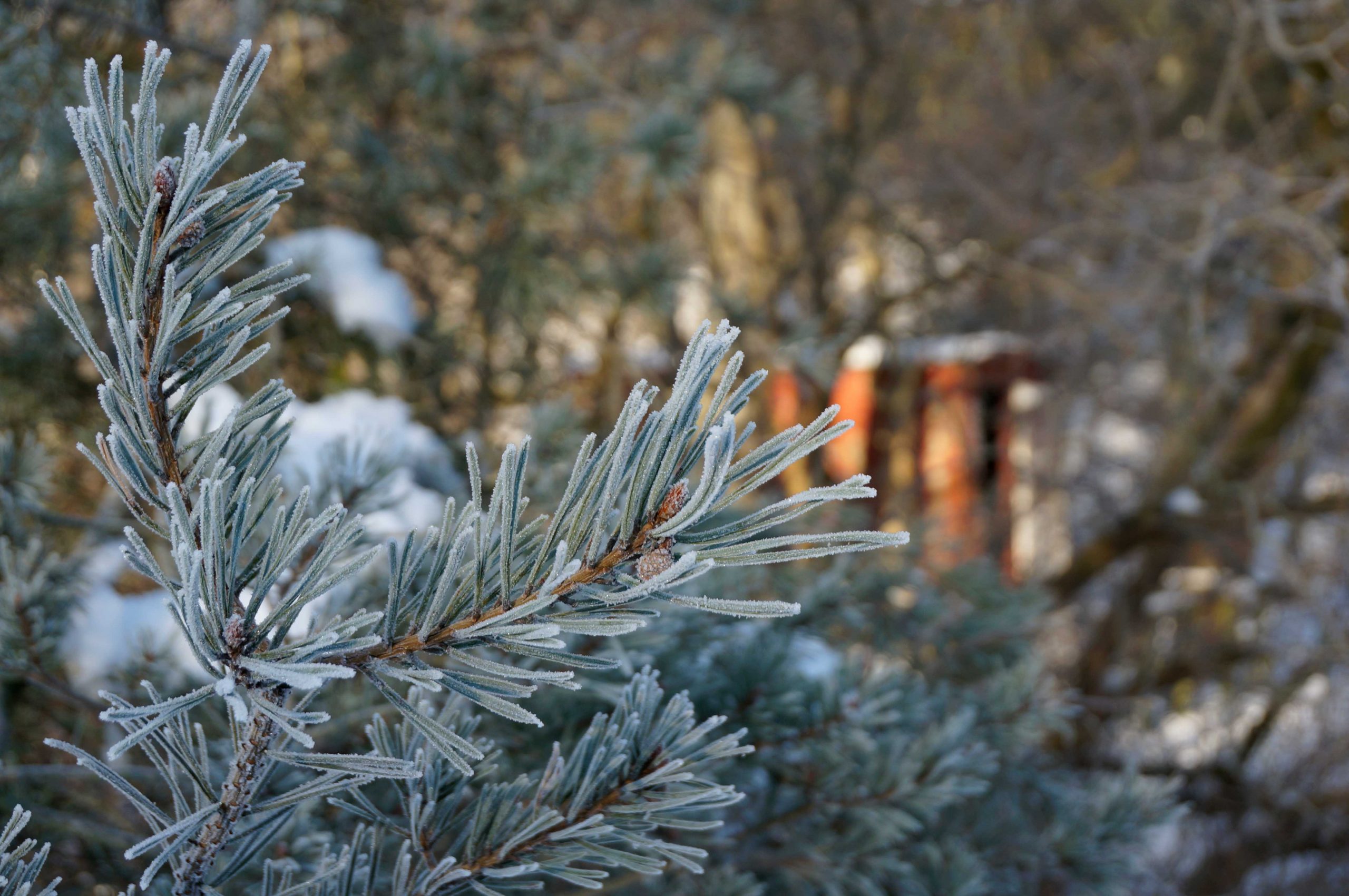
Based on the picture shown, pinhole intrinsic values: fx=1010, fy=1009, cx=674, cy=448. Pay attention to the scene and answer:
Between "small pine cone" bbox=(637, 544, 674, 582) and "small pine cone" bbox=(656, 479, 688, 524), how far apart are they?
0.02m

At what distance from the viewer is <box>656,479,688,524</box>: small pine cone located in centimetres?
54

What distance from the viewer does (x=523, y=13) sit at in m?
2.72

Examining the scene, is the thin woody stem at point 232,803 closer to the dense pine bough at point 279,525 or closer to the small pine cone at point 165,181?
the dense pine bough at point 279,525

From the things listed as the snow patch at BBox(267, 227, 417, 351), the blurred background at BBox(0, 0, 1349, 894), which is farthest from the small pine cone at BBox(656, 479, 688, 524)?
the snow patch at BBox(267, 227, 417, 351)

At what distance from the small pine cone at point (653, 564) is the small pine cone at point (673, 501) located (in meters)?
0.02

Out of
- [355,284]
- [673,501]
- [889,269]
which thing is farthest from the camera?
[889,269]

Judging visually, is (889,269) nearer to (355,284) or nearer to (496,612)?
(355,284)

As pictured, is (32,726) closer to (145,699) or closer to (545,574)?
(145,699)

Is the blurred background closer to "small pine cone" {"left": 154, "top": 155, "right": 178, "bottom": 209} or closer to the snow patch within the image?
the snow patch

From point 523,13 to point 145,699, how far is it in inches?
86.5

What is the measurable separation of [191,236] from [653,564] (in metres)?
0.31

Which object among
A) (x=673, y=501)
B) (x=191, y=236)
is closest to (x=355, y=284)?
(x=191, y=236)

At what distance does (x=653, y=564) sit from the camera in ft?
1.77

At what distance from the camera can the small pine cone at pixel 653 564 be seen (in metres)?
0.54
